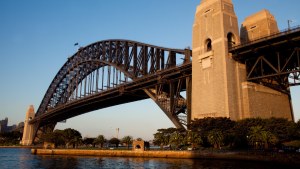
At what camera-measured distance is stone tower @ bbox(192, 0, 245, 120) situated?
2035 inches

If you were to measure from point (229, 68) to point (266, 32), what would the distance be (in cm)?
1433

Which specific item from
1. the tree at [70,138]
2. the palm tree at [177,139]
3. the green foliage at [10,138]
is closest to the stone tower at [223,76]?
the palm tree at [177,139]

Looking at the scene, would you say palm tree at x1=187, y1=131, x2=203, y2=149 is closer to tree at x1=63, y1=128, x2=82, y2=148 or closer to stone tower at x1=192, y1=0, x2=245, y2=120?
stone tower at x1=192, y1=0, x2=245, y2=120

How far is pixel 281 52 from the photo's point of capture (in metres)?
52.5

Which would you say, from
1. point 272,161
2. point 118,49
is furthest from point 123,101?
point 272,161

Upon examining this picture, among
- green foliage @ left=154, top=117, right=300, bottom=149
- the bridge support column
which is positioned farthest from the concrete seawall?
the bridge support column

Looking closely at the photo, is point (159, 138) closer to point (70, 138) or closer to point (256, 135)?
point (256, 135)

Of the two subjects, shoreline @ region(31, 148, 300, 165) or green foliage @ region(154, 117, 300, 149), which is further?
green foliage @ region(154, 117, 300, 149)

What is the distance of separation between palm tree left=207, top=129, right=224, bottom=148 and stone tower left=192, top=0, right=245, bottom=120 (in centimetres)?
431

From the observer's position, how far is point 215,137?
47750 millimetres

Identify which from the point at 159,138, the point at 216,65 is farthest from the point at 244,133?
the point at 159,138

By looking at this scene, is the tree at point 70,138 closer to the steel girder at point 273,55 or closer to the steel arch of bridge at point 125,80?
the steel arch of bridge at point 125,80

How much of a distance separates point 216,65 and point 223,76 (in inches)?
114

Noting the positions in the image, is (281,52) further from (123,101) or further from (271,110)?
(123,101)
